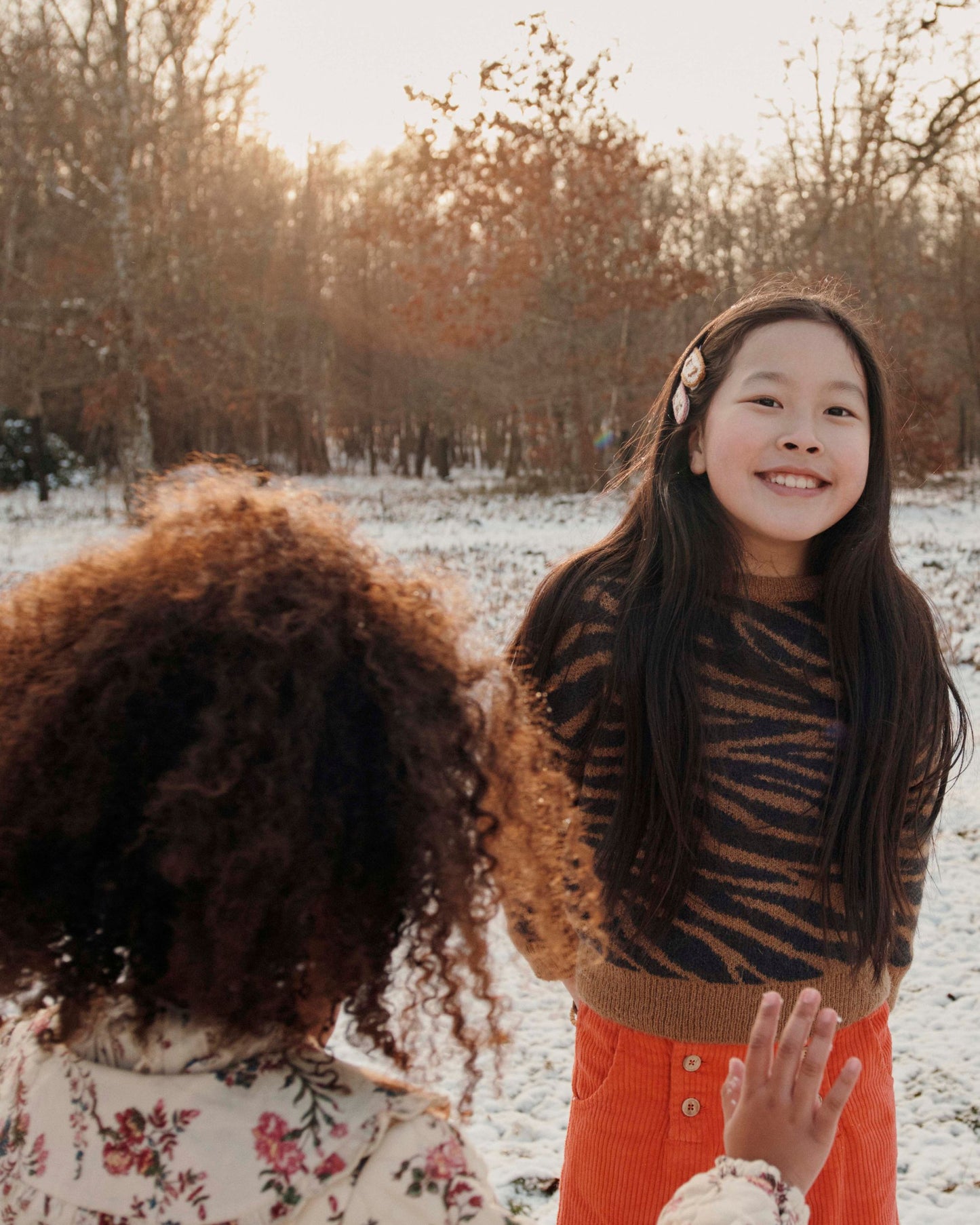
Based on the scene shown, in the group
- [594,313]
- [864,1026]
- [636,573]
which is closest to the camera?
[864,1026]

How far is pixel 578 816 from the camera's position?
5.27 ft

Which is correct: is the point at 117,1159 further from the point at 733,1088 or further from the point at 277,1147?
the point at 733,1088

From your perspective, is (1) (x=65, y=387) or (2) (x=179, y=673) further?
(1) (x=65, y=387)

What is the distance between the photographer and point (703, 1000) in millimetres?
1487

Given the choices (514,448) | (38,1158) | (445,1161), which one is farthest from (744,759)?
(514,448)

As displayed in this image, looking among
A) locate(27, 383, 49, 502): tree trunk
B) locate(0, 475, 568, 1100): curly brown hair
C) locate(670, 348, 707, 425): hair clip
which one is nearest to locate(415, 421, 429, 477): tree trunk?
locate(27, 383, 49, 502): tree trunk

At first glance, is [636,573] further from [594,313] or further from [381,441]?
[381,441]

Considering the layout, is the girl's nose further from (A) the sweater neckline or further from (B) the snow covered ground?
(B) the snow covered ground

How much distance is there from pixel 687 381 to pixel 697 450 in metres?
0.13

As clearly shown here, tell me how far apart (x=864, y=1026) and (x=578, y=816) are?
53 cm

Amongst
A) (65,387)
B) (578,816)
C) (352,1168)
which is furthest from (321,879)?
(65,387)

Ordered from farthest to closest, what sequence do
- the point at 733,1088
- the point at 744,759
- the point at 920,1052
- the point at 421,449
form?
the point at 421,449, the point at 920,1052, the point at 744,759, the point at 733,1088

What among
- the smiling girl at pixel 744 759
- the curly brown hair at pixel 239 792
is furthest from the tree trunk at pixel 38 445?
the curly brown hair at pixel 239 792

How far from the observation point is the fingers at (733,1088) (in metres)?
1.07
